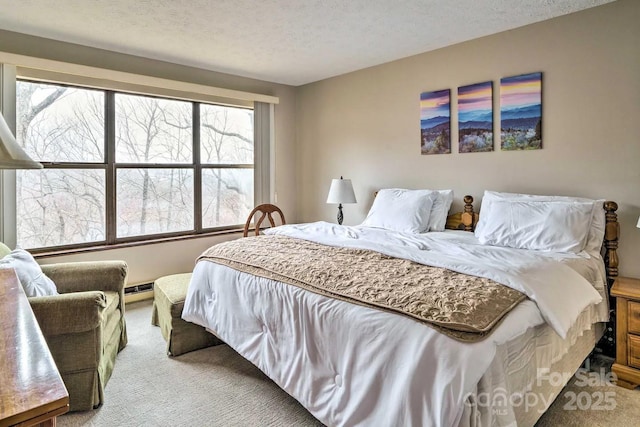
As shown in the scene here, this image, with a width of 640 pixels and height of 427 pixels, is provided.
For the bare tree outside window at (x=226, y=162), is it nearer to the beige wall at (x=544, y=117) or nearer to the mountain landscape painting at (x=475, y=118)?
the beige wall at (x=544, y=117)

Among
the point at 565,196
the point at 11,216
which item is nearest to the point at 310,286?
the point at 565,196

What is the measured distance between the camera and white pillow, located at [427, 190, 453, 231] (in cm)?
334

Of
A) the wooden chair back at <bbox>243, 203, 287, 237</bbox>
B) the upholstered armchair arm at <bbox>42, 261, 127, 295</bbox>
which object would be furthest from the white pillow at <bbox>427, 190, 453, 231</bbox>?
the upholstered armchair arm at <bbox>42, 261, 127, 295</bbox>

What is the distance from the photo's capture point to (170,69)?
3.95 metres

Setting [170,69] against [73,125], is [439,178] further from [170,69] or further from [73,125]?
[73,125]

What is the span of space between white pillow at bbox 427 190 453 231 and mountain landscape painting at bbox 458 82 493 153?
0.43 meters

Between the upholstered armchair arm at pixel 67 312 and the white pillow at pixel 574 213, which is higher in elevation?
the white pillow at pixel 574 213

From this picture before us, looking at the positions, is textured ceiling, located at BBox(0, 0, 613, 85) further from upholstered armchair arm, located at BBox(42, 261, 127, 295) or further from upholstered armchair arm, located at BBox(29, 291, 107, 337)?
upholstered armchair arm, located at BBox(29, 291, 107, 337)

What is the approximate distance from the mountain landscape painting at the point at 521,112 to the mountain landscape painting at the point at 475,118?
4.3 inches

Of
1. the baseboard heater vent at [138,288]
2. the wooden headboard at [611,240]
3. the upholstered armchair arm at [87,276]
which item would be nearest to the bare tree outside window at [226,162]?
the baseboard heater vent at [138,288]

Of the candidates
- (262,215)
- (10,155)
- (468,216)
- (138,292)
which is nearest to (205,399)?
(10,155)

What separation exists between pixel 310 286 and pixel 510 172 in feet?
7.16

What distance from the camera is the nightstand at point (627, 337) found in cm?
221

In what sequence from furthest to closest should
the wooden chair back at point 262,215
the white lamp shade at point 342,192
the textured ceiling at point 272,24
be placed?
the wooden chair back at point 262,215
the white lamp shade at point 342,192
the textured ceiling at point 272,24
